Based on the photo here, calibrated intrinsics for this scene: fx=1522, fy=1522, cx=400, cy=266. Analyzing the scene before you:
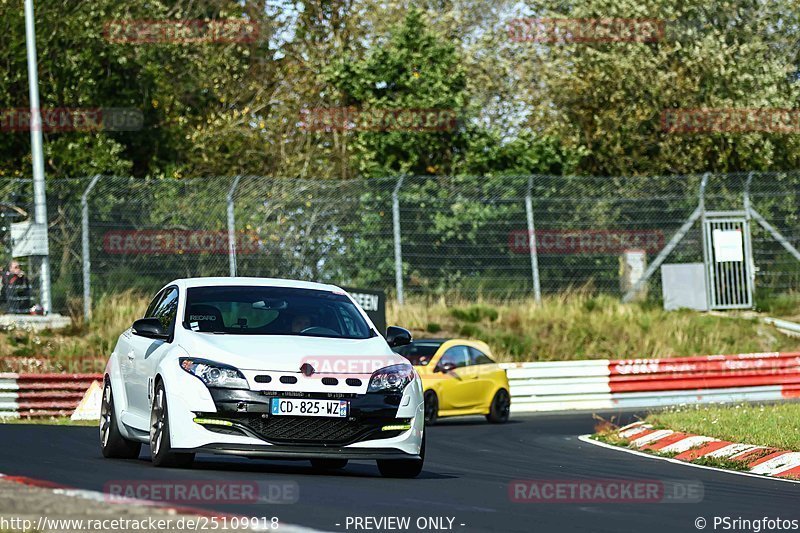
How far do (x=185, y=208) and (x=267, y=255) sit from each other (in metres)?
1.79

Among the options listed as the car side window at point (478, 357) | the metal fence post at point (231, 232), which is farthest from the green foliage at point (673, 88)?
the car side window at point (478, 357)

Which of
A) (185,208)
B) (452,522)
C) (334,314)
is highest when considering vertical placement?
(185,208)

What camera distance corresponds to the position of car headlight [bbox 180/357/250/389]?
433 inches

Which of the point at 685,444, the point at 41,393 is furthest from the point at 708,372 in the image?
the point at 685,444

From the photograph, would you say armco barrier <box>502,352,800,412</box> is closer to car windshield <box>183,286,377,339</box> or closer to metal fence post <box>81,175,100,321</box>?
metal fence post <box>81,175,100,321</box>

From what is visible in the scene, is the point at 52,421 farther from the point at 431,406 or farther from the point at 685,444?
the point at 685,444

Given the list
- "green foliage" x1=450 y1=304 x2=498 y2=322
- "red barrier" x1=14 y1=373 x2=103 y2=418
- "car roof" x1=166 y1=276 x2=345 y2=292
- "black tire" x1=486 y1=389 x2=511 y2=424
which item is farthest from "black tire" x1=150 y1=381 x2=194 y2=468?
"green foliage" x1=450 y1=304 x2=498 y2=322

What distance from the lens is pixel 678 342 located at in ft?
105

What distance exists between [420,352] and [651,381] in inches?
279

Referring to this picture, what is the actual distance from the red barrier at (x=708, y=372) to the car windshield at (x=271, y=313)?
55.6 ft

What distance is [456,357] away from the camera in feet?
78.6

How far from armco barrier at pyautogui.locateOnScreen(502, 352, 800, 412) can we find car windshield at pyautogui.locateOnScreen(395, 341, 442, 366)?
12.9ft

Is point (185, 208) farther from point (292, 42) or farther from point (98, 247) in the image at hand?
point (292, 42)

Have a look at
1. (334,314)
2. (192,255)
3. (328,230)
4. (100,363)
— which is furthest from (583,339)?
(334,314)
